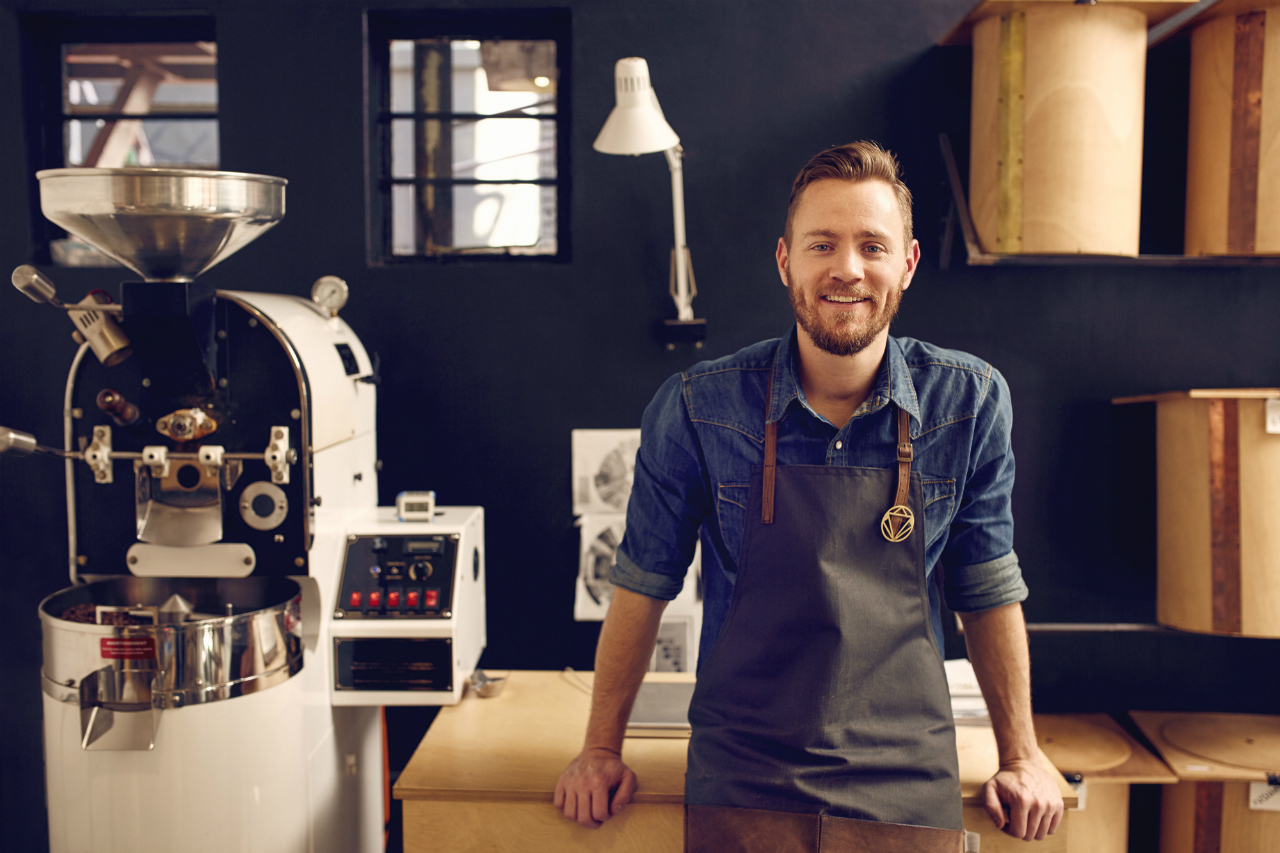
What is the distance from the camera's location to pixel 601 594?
97.1 inches

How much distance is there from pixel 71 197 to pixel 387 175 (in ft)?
3.51

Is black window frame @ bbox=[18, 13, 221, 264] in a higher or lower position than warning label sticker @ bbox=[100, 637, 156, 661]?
higher

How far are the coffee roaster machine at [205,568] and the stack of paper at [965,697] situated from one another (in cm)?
116

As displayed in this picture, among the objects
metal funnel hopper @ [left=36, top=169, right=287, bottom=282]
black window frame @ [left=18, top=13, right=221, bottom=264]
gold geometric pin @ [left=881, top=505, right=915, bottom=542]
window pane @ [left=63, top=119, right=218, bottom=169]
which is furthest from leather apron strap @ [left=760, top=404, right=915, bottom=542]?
black window frame @ [left=18, top=13, right=221, bottom=264]

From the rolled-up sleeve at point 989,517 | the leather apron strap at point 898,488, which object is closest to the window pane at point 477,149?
the leather apron strap at point 898,488

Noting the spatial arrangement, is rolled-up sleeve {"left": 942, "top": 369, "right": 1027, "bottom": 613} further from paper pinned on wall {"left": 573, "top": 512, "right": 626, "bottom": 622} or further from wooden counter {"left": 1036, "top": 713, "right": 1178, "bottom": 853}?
paper pinned on wall {"left": 573, "top": 512, "right": 626, "bottom": 622}

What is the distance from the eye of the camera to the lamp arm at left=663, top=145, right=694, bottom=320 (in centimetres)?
221

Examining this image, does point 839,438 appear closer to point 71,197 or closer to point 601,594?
point 601,594

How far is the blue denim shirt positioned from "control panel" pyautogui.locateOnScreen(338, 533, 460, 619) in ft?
2.16

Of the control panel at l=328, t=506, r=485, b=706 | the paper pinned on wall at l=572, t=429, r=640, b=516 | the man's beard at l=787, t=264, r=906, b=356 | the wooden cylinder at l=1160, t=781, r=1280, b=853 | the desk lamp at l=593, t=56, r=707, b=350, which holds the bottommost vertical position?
the wooden cylinder at l=1160, t=781, r=1280, b=853

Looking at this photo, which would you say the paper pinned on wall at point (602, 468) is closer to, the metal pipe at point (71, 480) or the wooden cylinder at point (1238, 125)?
the metal pipe at point (71, 480)

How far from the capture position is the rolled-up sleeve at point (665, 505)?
155 centimetres

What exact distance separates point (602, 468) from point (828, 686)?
1.22m

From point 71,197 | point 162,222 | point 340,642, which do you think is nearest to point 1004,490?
point 340,642
